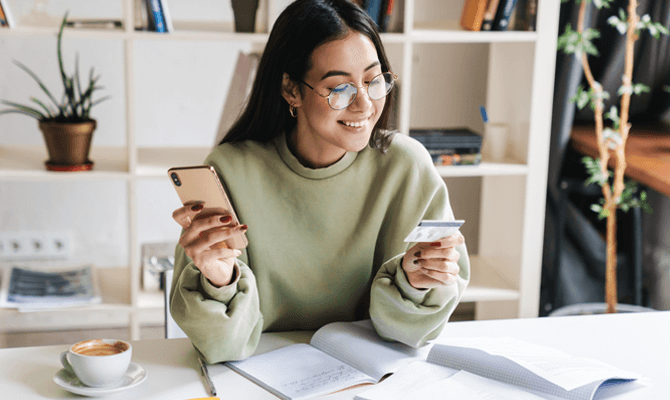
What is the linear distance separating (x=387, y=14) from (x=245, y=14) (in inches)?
17.5

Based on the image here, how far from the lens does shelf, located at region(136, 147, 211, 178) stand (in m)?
2.21

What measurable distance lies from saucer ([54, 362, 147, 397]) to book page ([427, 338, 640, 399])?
18.2 inches

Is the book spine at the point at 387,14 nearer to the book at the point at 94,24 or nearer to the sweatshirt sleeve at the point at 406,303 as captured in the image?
the book at the point at 94,24

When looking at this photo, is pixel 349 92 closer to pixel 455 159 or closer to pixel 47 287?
pixel 455 159

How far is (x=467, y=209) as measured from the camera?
2.87 meters

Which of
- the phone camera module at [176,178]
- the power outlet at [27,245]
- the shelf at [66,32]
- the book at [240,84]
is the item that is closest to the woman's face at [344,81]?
the phone camera module at [176,178]

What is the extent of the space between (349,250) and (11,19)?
1.33 m

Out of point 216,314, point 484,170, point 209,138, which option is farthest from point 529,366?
point 209,138

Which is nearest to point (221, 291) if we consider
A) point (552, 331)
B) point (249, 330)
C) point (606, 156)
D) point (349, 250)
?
point (249, 330)

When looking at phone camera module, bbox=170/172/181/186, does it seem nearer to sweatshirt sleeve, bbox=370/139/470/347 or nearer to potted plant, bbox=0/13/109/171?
sweatshirt sleeve, bbox=370/139/470/347

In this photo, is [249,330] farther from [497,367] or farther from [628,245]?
[628,245]

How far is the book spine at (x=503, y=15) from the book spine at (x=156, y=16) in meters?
1.07

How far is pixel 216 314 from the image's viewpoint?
1.12 m

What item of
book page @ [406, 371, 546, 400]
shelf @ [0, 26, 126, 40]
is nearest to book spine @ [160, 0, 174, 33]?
shelf @ [0, 26, 126, 40]
